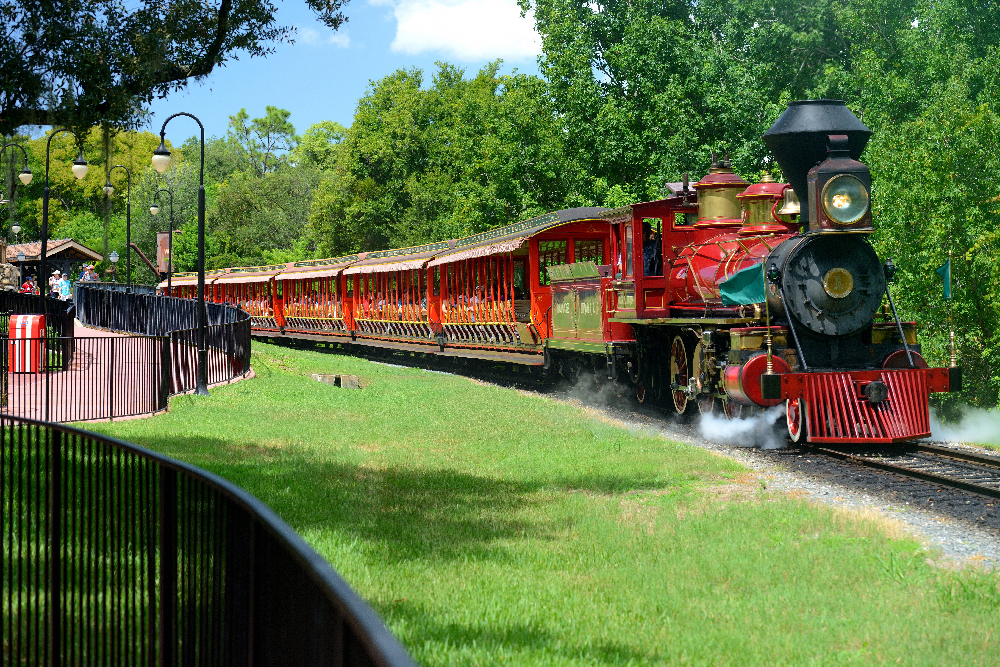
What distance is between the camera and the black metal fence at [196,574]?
7.67 ft

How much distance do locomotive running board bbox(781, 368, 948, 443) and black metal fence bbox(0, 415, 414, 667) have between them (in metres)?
9.90

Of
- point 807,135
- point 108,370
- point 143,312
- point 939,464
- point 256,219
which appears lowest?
point 939,464

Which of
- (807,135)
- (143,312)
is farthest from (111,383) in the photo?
(143,312)

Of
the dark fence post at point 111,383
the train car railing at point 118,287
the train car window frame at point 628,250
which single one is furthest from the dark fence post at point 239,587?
the train car railing at point 118,287

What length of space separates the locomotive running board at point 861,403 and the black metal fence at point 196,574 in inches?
390

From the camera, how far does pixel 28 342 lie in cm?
1934

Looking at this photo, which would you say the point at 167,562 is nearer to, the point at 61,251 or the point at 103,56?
the point at 103,56

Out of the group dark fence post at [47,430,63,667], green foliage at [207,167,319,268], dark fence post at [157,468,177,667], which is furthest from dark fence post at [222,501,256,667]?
green foliage at [207,167,319,268]

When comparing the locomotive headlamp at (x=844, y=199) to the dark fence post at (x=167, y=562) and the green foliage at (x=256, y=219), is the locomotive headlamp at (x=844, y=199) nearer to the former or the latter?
the dark fence post at (x=167, y=562)

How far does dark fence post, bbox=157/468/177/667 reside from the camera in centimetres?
379

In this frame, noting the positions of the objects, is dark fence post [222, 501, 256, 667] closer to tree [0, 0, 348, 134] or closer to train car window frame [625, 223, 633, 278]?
tree [0, 0, 348, 134]

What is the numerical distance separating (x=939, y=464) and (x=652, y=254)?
6.17 meters

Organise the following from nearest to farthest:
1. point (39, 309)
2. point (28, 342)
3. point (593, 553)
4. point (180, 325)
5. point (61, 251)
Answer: point (593, 553) < point (28, 342) < point (180, 325) < point (39, 309) < point (61, 251)

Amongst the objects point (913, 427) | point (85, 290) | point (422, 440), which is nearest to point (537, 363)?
point (422, 440)
